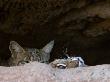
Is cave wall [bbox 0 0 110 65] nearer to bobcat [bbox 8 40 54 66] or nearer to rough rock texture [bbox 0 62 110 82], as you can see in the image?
bobcat [bbox 8 40 54 66]

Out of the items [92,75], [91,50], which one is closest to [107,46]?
[91,50]

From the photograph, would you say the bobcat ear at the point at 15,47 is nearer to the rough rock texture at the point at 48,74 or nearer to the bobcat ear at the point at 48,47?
the bobcat ear at the point at 48,47

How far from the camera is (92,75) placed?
216 centimetres

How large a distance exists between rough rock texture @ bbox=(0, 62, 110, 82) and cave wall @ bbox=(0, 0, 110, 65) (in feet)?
4.10

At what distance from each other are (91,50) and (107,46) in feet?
0.71

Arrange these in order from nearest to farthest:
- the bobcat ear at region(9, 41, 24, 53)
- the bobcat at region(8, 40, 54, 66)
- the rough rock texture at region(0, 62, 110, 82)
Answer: the rough rock texture at region(0, 62, 110, 82) → the bobcat ear at region(9, 41, 24, 53) → the bobcat at region(8, 40, 54, 66)

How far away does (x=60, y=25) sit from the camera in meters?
3.71

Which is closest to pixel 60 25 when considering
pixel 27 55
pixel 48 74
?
pixel 27 55

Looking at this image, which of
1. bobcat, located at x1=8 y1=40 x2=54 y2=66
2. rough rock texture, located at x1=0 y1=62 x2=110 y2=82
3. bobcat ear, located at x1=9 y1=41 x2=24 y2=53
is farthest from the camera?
bobcat, located at x1=8 y1=40 x2=54 y2=66

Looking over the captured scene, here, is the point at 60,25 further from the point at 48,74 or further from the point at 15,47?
the point at 48,74

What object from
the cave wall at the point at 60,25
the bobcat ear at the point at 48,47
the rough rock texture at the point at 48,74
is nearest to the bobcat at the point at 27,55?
the bobcat ear at the point at 48,47

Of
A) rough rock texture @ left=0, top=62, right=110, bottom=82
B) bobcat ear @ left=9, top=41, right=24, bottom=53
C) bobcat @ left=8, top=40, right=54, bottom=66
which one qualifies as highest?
bobcat ear @ left=9, top=41, right=24, bottom=53

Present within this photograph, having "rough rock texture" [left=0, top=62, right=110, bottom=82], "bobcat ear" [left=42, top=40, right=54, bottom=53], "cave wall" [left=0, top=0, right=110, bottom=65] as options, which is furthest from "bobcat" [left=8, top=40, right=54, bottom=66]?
"rough rock texture" [left=0, top=62, right=110, bottom=82]

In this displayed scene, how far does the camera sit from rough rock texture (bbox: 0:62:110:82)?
2090mm
